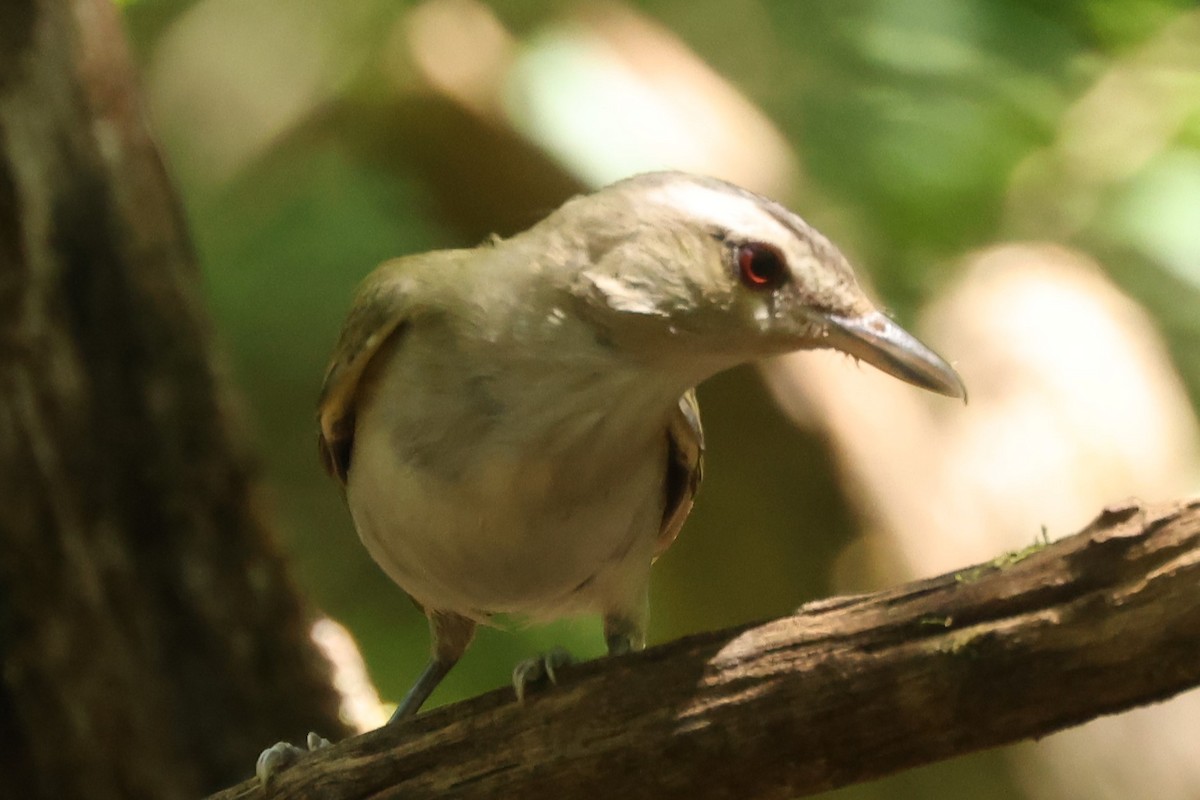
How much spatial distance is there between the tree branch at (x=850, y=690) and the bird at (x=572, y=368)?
235mm

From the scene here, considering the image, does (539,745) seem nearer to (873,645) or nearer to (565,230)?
(873,645)

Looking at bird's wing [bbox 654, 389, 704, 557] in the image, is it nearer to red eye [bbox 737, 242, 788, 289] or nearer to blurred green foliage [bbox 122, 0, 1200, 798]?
red eye [bbox 737, 242, 788, 289]

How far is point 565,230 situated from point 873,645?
4.21 feet

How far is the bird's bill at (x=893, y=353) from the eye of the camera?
2854mm

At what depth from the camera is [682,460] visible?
344cm

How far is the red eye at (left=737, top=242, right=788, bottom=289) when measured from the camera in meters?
2.84

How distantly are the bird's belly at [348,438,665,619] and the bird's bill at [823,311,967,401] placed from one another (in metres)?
0.62

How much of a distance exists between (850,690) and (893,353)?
784mm

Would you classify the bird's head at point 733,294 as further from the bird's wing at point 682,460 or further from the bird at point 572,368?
the bird's wing at point 682,460

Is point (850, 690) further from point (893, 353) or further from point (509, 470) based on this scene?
point (509, 470)

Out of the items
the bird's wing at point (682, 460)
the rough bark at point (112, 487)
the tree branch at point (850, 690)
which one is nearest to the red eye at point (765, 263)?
the bird's wing at point (682, 460)

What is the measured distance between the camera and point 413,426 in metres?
3.17

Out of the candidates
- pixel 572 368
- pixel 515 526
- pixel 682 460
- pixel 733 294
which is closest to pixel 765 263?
pixel 733 294

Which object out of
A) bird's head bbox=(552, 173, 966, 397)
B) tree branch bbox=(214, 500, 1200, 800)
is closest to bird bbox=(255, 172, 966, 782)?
bird's head bbox=(552, 173, 966, 397)
